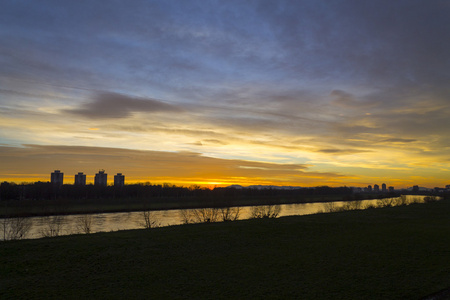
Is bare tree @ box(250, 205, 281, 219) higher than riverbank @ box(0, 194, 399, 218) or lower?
higher

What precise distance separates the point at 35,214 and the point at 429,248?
5614 centimetres

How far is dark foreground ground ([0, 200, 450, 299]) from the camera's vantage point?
805 centimetres

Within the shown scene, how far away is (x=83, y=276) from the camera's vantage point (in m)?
9.34

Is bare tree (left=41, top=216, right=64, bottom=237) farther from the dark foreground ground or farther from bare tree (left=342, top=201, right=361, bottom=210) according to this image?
bare tree (left=342, top=201, right=361, bottom=210)

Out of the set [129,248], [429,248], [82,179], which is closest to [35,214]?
[129,248]

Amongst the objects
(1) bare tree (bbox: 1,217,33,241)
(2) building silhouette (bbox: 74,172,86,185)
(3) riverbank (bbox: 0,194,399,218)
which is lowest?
(3) riverbank (bbox: 0,194,399,218)

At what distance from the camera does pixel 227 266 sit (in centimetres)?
1047

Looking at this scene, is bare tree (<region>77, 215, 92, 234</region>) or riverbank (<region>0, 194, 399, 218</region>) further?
riverbank (<region>0, 194, 399, 218</region>)

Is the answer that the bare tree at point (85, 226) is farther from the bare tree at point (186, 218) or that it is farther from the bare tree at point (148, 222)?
the bare tree at point (186, 218)

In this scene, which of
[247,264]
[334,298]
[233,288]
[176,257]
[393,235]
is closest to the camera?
[334,298]

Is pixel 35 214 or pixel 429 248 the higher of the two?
pixel 429 248

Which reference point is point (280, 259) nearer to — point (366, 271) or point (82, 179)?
point (366, 271)

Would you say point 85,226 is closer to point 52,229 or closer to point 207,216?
point 52,229

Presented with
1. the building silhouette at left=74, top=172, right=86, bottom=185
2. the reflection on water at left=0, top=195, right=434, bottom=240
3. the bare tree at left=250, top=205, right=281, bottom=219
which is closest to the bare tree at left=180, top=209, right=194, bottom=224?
the reflection on water at left=0, top=195, right=434, bottom=240
